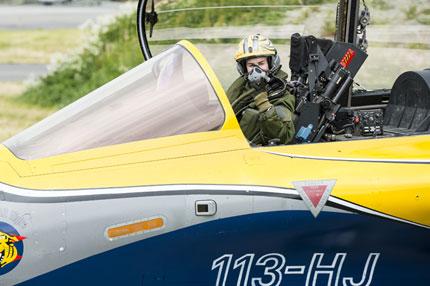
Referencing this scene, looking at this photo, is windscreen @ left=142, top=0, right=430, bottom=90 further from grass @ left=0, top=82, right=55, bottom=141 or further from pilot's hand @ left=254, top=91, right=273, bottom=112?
grass @ left=0, top=82, right=55, bottom=141

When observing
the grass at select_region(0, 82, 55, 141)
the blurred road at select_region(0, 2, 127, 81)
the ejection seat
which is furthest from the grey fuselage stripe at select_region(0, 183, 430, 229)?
the blurred road at select_region(0, 2, 127, 81)

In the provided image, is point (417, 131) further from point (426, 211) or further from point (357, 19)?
point (357, 19)

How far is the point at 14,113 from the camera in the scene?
12.0 metres

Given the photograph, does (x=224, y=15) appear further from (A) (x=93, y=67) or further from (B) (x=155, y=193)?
(A) (x=93, y=67)

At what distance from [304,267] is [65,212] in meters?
1.16

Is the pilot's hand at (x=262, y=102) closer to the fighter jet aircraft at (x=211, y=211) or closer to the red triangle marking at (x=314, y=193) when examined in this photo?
the fighter jet aircraft at (x=211, y=211)

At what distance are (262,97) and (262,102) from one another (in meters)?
0.04

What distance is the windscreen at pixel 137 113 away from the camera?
3.96m

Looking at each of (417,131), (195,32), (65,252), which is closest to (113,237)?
(65,252)

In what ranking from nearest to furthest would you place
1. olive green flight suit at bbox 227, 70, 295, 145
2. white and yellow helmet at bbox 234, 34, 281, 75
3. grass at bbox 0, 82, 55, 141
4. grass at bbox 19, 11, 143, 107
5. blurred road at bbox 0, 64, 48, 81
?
olive green flight suit at bbox 227, 70, 295, 145, white and yellow helmet at bbox 234, 34, 281, 75, grass at bbox 0, 82, 55, 141, grass at bbox 19, 11, 143, 107, blurred road at bbox 0, 64, 48, 81

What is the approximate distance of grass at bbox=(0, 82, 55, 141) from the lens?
10.9 m

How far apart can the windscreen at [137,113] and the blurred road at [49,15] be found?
17.9m

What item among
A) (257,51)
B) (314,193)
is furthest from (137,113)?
(314,193)

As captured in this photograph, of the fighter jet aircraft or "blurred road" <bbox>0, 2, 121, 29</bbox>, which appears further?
"blurred road" <bbox>0, 2, 121, 29</bbox>
